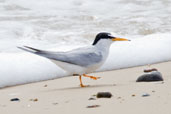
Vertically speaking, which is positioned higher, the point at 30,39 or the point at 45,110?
the point at 30,39

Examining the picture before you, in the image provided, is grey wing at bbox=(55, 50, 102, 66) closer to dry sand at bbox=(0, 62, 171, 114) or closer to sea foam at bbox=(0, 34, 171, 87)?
dry sand at bbox=(0, 62, 171, 114)

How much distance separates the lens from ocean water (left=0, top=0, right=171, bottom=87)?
21.3 ft

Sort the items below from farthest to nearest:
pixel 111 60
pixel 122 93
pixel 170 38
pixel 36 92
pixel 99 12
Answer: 1. pixel 99 12
2. pixel 170 38
3. pixel 111 60
4. pixel 36 92
5. pixel 122 93

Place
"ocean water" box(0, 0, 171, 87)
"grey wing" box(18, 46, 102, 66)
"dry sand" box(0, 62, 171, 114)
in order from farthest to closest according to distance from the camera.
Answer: "ocean water" box(0, 0, 171, 87) < "grey wing" box(18, 46, 102, 66) < "dry sand" box(0, 62, 171, 114)

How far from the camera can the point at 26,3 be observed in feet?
37.5

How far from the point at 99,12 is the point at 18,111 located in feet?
22.9

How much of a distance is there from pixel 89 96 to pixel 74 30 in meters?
4.38

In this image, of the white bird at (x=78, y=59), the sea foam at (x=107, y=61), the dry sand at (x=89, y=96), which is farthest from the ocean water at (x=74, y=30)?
the white bird at (x=78, y=59)

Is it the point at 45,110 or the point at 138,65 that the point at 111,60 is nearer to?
the point at 138,65

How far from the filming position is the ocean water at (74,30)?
256 inches

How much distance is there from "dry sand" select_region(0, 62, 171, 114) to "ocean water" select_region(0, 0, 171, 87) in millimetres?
499

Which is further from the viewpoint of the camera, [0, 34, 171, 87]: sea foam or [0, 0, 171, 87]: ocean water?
[0, 0, 171, 87]: ocean water

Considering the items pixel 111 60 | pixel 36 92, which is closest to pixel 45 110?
pixel 36 92

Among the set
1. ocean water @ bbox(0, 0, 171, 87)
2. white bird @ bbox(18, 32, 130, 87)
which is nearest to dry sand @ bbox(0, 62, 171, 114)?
white bird @ bbox(18, 32, 130, 87)
